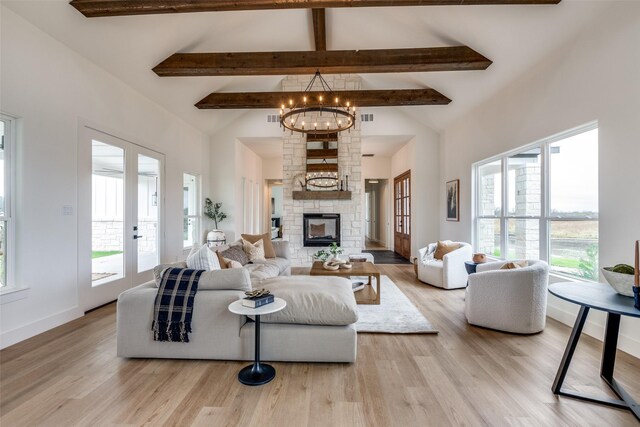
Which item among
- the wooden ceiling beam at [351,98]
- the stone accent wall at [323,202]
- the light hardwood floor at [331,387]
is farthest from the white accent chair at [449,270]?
the wooden ceiling beam at [351,98]

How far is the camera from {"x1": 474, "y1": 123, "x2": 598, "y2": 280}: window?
9.87 feet

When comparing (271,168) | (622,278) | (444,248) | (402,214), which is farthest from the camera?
(271,168)

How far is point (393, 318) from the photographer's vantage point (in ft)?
10.6

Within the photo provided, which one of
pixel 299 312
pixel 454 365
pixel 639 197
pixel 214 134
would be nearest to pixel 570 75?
pixel 639 197

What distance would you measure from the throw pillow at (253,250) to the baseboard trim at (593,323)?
12.6 feet

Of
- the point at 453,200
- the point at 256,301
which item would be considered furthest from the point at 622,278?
the point at 453,200

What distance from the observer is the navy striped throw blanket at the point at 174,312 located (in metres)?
2.25

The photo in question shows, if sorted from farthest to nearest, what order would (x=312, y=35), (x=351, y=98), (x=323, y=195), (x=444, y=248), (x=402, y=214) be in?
(x=402, y=214) → (x=323, y=195) → (x=351, y=98) → (x=444, y=248) → (x=312, y=35)

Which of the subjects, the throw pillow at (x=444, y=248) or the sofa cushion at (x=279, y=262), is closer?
the sofa cushion at (x=279, y=262)

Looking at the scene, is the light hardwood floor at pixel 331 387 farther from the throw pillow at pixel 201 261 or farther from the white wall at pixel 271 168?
the white wall at pixel 271 168

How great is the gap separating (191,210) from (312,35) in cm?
417

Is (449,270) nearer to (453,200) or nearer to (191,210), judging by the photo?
(453,200)

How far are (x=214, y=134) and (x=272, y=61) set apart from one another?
3.26 metres

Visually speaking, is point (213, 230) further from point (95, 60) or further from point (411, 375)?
point (411, 375)
